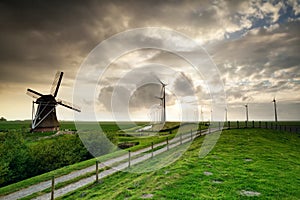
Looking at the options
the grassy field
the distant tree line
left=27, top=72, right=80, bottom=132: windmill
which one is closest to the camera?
the grassy field

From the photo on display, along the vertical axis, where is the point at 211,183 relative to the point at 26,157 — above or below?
above

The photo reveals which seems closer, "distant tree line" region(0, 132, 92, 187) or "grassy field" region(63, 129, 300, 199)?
"grassy field" region(63, 129, 300, 199)

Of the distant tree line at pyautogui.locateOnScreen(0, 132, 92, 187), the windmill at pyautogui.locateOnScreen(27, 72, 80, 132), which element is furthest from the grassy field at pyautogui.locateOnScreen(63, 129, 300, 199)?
the windmill at pyautogui.locateOnScreen(27, 72, 80, 132)

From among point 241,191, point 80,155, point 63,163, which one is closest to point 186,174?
point 241,191

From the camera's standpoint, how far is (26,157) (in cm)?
2453

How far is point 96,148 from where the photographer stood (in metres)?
34.1

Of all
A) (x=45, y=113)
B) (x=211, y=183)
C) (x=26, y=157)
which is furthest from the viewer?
(x=45, y=113)

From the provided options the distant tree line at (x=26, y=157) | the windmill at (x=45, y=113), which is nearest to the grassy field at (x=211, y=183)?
the distant tree line at (x=26, y=157)

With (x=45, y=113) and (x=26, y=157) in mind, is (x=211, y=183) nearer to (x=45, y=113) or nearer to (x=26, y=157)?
(x=26, y=157)

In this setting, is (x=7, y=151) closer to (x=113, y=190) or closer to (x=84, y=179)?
(x=84, y=179)

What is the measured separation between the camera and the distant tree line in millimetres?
22616

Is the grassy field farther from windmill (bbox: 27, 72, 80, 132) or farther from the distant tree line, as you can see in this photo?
windmill (bbox: 27, 72, 80, 132)

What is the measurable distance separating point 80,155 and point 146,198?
22225mm

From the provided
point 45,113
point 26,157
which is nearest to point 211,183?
point 26,157
